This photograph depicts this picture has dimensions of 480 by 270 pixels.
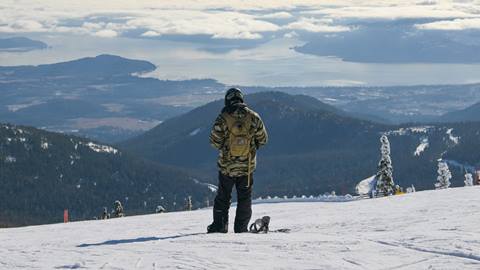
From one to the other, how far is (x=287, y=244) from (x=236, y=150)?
2.28 meters

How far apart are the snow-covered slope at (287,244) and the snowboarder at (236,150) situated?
30.8 inches

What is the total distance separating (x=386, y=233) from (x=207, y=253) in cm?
339

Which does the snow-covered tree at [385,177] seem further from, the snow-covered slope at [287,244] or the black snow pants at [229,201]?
the black snow pants at [229,201]

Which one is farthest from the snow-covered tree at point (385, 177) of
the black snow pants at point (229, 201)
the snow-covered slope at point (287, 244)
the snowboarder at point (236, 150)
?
the snowboarder at point (236, 150)

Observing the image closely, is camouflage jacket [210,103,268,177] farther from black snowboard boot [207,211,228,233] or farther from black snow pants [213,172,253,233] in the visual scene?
black snowboard boot [207,211,228,233]

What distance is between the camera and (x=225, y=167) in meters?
13.6

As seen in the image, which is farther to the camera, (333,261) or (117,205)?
(117,205)

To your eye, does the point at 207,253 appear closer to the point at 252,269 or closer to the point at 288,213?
the point at 252,269

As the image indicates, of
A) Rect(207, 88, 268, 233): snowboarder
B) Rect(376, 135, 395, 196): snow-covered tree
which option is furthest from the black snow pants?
Rect(376, 135, 395, 196): snow-covered tree

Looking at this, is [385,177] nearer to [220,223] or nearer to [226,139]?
[220,223]

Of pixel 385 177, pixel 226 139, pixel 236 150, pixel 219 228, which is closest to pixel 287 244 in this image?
pixel 236 150

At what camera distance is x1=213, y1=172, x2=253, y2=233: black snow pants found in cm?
1380

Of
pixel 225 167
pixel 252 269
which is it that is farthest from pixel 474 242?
pixel 225 167

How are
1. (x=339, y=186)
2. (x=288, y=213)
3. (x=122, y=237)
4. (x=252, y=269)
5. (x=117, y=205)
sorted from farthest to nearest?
(x=339, y=186), (x=117, y=205), (x=288, y=213), (x=122, y=237), (x=252, y=269)
